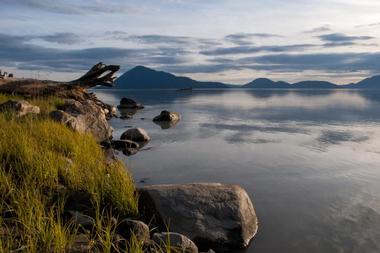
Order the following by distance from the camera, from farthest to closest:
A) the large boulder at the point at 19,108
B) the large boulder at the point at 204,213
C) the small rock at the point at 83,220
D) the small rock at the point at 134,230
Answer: the large boulder at the point at 19,108 < the large boulder at the point at 204,213 < the small rock at the point at 83,220 < the small rock at the point at 134,230

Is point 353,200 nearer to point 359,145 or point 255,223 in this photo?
point 255,223

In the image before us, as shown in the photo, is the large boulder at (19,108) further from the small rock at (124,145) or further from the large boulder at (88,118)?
the small rock at (124,145)

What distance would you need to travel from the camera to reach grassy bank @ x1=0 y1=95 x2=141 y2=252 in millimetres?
6598

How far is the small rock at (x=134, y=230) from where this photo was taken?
7.44m

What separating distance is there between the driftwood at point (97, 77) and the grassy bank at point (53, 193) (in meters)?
13.7

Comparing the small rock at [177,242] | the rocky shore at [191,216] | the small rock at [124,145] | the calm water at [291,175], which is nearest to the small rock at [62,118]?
the calm water at [291,175]

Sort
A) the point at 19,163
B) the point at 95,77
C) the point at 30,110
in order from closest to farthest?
the point at 19,163
the point at 30,110
the point at 95,77

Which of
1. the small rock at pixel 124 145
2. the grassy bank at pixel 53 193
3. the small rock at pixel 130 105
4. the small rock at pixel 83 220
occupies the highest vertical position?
the grassy bank at pixel 53 193

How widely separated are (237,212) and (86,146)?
5655 millimetres

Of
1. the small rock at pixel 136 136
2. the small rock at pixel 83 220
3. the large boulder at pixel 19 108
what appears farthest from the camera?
the small rock at pixel 136 136

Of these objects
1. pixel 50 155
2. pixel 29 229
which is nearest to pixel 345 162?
pixel 50 155

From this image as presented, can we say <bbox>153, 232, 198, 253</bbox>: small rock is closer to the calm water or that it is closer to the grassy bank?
the grassy bank

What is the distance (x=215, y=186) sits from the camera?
396 inches

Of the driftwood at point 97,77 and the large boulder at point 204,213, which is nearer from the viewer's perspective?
the large boulder at point 204,213
